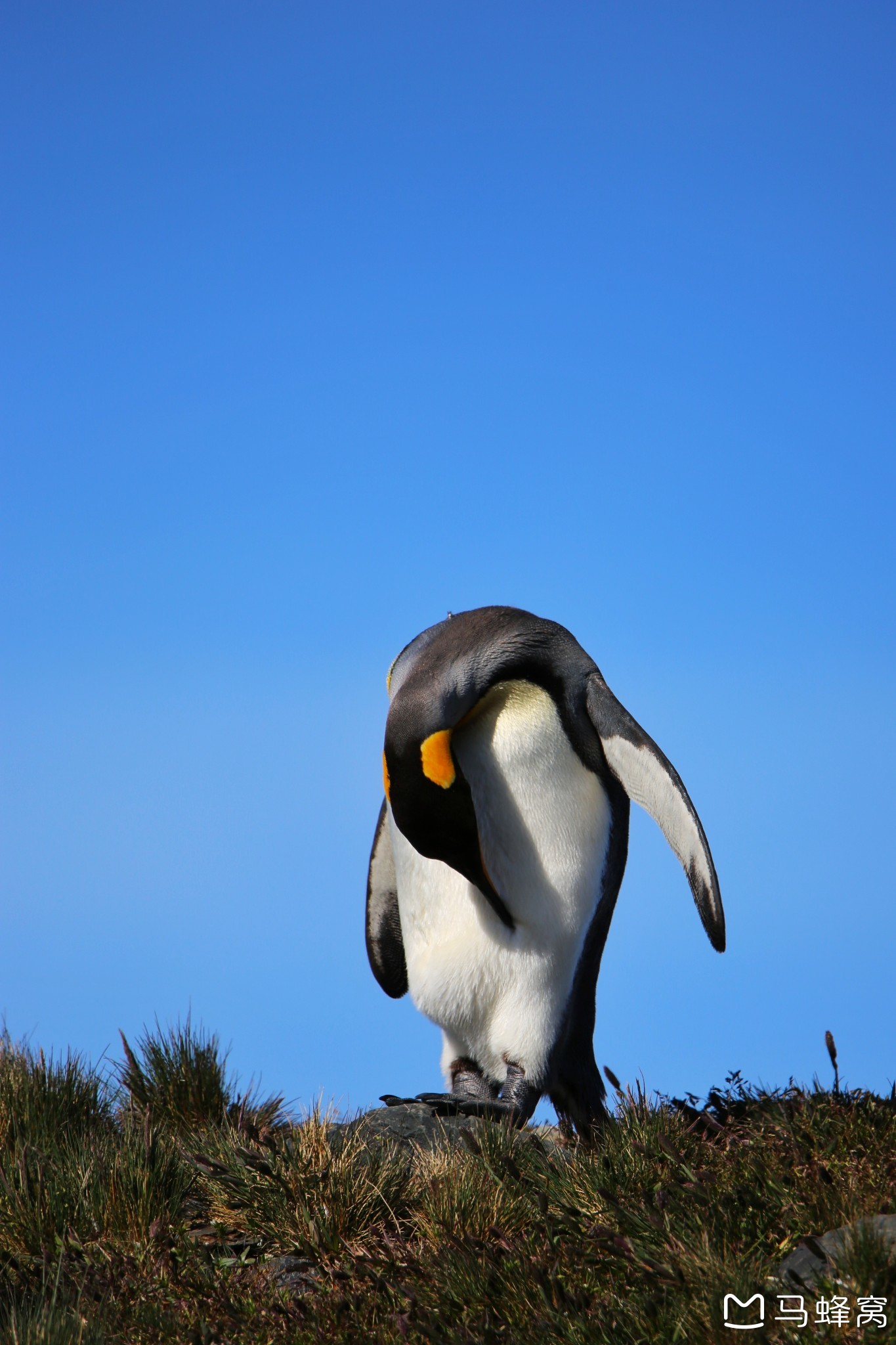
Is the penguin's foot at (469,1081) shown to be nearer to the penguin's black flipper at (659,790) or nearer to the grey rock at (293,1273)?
the penguin's black flipper at (659,790)

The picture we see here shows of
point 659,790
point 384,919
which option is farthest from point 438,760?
point 384,919

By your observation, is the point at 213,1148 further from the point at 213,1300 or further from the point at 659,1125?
the point at 659,1125

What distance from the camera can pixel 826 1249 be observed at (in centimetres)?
304

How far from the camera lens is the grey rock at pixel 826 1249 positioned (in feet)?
9.37

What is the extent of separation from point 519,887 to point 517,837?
8.7 inches

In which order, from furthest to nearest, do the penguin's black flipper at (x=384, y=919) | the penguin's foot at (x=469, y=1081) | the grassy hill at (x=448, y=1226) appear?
the penguin's black flipper at (x=384, y=919)
the penguin's foot at (x=469, y=1081)
the grassy hill at (x=448, y=1226)

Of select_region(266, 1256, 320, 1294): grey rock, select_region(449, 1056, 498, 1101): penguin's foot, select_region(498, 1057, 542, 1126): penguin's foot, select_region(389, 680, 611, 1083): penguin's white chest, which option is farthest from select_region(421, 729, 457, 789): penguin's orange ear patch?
select_region(266, 1256, 320, 1294): grey rock

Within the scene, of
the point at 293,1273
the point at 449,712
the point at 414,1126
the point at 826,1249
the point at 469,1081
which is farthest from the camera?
the point at 469,1081

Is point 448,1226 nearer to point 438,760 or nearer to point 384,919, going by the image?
point 438,760

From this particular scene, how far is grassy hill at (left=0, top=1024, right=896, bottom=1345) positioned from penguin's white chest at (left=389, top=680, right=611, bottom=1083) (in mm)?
654

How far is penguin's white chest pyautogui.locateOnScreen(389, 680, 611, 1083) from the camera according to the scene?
5383 millimetres

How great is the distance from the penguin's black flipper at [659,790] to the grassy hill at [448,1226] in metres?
0.71

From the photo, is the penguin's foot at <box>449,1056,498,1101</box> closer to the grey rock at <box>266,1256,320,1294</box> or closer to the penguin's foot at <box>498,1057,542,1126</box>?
the penguin's foot at <box>498,1057,542,1126</box>

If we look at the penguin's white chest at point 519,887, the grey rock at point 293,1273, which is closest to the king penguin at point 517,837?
the penguin's white chest at point 519,887
